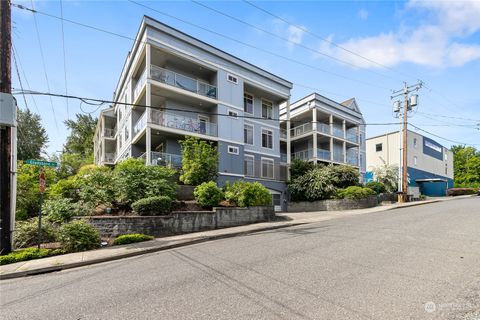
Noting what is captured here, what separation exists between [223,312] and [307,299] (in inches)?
51.8

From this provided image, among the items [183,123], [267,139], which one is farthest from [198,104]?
[267,139]

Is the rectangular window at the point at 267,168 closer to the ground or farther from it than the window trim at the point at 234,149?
closer to the ground

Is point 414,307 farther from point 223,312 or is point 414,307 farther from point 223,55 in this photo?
point 223,55

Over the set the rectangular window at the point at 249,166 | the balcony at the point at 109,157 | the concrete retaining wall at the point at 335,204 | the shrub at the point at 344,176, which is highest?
the balcony at the point at 109,157

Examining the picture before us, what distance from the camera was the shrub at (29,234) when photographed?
9949mm

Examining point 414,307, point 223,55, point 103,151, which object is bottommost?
point 414,307

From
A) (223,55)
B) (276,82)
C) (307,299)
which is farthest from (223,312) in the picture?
(276,82)

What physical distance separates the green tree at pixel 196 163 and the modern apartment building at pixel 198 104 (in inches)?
89.7

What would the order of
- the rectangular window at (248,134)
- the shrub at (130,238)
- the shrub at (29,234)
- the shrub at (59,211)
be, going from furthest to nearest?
the rectangular window at (248,134) < the shrub at (59,211) < the shrub at (130,238) < the shrub at (29,234)

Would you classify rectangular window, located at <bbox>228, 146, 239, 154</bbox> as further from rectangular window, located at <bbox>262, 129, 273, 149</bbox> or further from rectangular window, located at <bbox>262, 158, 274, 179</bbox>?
rectangular window, located at <bbox>262, 129, 273, 149</bbox>

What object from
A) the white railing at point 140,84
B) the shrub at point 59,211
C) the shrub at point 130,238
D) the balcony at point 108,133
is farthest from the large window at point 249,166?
the balcony at point 108,133

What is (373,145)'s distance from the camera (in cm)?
4306

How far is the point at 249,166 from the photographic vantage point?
23.2 m

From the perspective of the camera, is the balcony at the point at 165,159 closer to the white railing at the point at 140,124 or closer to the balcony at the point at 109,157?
the white railing at the point at 140,124
